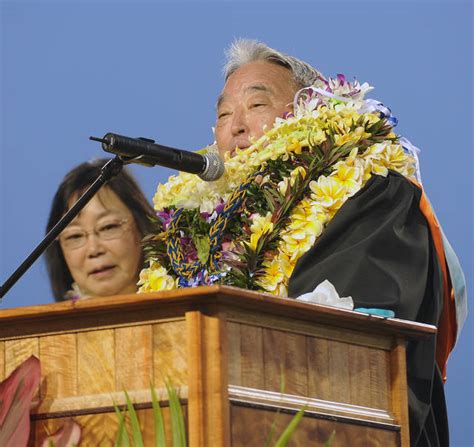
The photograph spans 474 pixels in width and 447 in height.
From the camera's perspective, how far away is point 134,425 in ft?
7.56

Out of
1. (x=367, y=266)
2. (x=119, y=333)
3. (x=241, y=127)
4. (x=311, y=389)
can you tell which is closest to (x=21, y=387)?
(x=119, y=333)

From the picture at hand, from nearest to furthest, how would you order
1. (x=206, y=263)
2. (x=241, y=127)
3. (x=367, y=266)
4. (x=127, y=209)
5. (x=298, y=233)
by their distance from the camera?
(x=367, y=266), (x=298, y=233), (x=206, y=263), (x=241, y=127), (x=127, y=209)

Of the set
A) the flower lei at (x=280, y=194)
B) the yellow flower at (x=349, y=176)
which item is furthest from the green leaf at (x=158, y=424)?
the yellow flower at (x=349, y=176)

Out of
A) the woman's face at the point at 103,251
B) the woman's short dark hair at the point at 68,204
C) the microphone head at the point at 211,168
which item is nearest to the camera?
the microphone head at the point at 211,168

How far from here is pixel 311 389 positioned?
8.13 feet

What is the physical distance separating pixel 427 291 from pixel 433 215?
26cm

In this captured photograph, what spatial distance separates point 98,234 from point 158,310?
2.23m

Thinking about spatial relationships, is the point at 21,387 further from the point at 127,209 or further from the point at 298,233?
the point at 127,209

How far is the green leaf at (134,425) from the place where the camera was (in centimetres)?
229

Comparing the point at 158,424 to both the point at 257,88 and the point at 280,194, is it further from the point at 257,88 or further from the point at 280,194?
the point at 257,88

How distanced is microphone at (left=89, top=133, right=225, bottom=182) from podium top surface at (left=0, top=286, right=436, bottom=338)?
0.52 m

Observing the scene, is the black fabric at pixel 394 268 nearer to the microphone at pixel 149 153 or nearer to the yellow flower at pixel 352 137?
the yellow flower at pixel 352 137

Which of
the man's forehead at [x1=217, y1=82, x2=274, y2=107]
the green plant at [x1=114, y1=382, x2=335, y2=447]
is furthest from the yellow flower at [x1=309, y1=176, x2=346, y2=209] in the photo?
the green plant at [x1=114, y1=382, x2=335, y2=447]

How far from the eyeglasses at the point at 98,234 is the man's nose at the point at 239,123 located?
73cm
